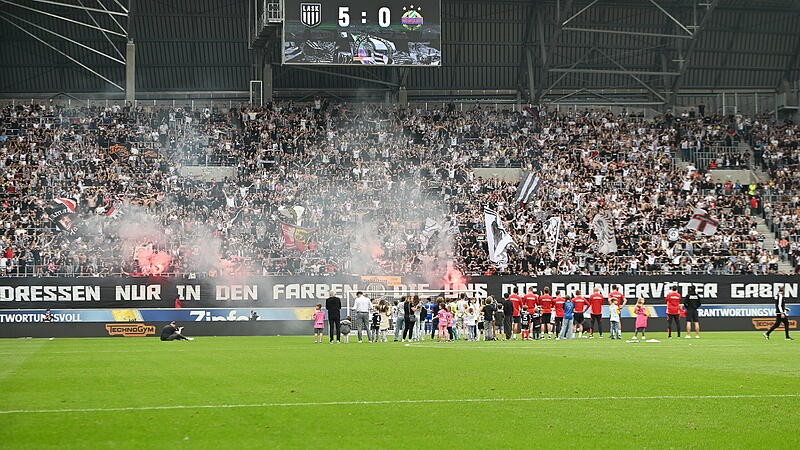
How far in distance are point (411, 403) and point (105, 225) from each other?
109 ft

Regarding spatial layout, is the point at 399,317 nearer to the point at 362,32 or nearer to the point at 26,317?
the point at 26,317

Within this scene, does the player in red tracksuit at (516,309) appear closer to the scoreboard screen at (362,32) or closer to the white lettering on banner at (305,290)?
the white lettering on banner at (305,290)

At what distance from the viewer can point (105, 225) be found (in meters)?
45.5

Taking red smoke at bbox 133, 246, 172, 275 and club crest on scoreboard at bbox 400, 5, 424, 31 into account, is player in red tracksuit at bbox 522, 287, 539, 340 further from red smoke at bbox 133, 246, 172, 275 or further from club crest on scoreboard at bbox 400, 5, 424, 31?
club crest on scoreboard at bbox 400, 5, 424, 31

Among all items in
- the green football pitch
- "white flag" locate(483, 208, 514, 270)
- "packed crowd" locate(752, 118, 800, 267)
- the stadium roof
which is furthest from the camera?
the stadium roof

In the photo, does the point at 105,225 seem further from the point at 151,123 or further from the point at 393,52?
the point at 393,52

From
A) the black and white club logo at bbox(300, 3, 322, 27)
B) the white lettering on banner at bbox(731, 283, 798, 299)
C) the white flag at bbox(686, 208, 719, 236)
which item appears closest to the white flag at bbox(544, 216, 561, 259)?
the white flag at bbox(686, 208, 719, 236)

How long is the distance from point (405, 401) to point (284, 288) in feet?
95.0

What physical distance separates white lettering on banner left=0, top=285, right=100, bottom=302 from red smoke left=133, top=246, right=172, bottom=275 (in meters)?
2.39

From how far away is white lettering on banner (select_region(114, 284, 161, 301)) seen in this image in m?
42.4

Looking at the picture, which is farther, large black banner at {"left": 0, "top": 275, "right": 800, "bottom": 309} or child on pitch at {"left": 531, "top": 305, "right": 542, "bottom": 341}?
large black banner at {"left": 0, "top": 275, "right": 800, "bottom": 309}

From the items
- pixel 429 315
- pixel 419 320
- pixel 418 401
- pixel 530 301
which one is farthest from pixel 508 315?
pixel 418 401

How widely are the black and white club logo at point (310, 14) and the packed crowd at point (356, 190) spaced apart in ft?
24.2

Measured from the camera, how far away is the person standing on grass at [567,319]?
35.8 meters
